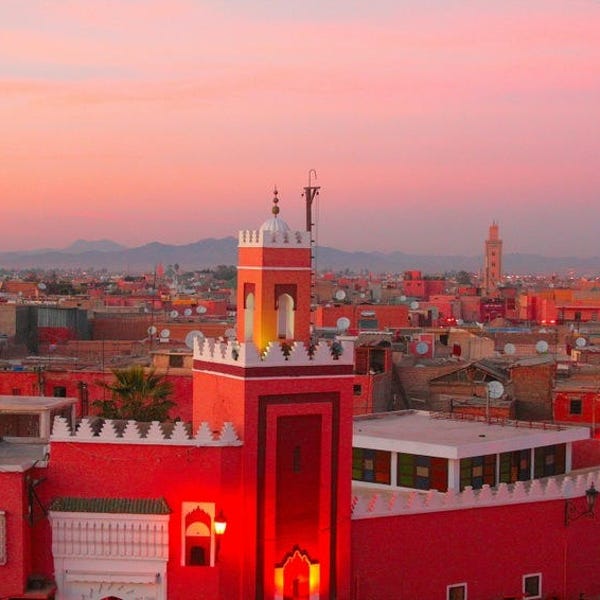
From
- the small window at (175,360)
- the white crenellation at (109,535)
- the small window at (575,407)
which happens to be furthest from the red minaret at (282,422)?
the small window at (175,360)

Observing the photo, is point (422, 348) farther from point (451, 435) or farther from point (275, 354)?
point (275, 354)

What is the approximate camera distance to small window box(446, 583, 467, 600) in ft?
70.6

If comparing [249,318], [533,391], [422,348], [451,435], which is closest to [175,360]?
[422,348]

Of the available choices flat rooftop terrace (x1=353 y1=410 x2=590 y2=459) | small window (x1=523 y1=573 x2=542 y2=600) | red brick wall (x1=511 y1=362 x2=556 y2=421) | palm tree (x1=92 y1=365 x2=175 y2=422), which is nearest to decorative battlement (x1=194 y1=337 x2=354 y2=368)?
flat rooftop terrace (x1=353 y1=410 x2=590 y2=459)

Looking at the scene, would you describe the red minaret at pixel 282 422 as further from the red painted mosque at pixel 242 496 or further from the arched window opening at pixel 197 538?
the arched window opening at pixel 197 538

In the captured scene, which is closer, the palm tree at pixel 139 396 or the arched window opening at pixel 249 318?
the arched window opening at pixel 249 318

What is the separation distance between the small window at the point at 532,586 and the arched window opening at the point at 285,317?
664cm

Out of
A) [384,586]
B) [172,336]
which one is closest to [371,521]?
[384,586]

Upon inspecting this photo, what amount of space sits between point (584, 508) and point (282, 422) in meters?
6.84

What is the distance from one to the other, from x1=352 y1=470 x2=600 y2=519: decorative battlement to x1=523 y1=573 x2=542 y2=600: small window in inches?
55.2

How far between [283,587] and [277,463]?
2.02 meters

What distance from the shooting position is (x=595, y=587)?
2308 centimetres

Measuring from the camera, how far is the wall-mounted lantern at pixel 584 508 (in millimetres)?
22406

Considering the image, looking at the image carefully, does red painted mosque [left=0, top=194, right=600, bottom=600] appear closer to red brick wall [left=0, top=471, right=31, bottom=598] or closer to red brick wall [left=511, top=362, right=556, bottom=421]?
red brick wall [left=0, top=471, right=31, bottom=598]
